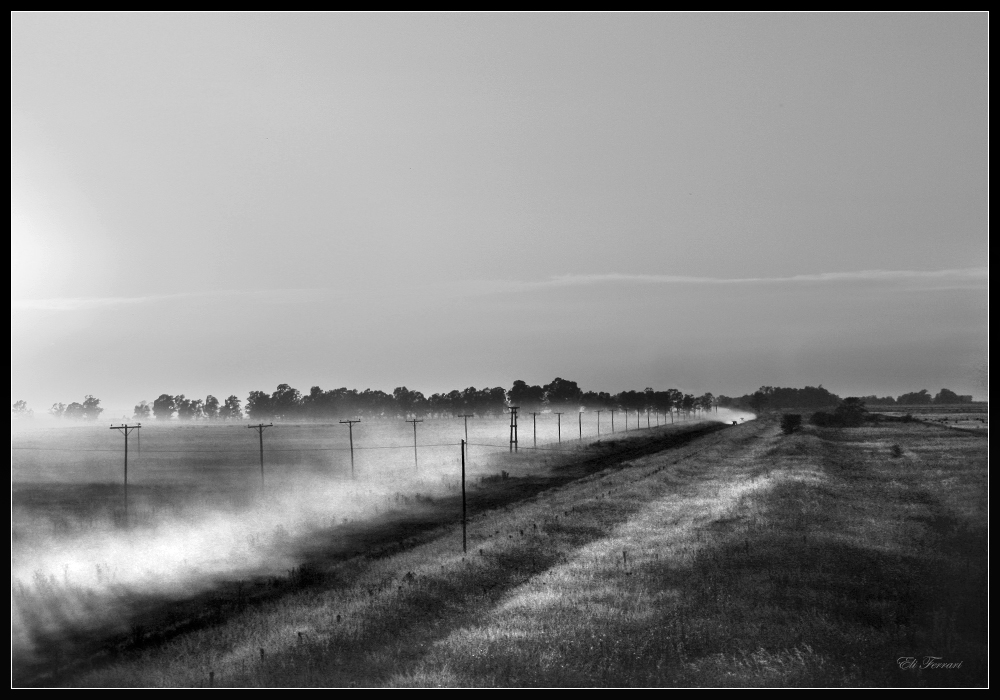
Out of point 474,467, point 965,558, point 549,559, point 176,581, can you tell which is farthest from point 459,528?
point 474,467

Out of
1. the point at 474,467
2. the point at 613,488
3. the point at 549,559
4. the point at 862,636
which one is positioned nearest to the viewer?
the point at 862,636

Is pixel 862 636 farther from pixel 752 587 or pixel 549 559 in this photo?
pixel 549 559

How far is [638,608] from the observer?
108 feet

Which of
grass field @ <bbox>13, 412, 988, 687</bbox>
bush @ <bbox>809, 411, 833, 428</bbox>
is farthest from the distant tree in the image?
grass field @ <bbox>13, 412, 988, 687</bbox>

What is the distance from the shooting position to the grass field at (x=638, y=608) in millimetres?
26672

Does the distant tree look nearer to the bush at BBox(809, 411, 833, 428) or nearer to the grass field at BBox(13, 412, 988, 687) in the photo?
the bush at BBox(809, 411, 833, 428)

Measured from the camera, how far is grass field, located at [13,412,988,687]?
26.7 metres

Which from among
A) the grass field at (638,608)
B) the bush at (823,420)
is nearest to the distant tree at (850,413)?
the bush at (823,420)

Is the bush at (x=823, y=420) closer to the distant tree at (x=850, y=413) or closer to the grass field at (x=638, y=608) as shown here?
the distant tree at (x=850, y=413)

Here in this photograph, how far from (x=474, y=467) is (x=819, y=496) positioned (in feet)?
222

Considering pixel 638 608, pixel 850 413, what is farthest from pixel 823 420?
pixel 638 608

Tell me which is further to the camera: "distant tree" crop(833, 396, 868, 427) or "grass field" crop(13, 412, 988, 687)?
"distant tree" crop(833, 396, 868, 427)

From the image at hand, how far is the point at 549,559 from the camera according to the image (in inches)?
1711

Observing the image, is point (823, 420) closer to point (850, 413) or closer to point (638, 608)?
point (850, 413)
